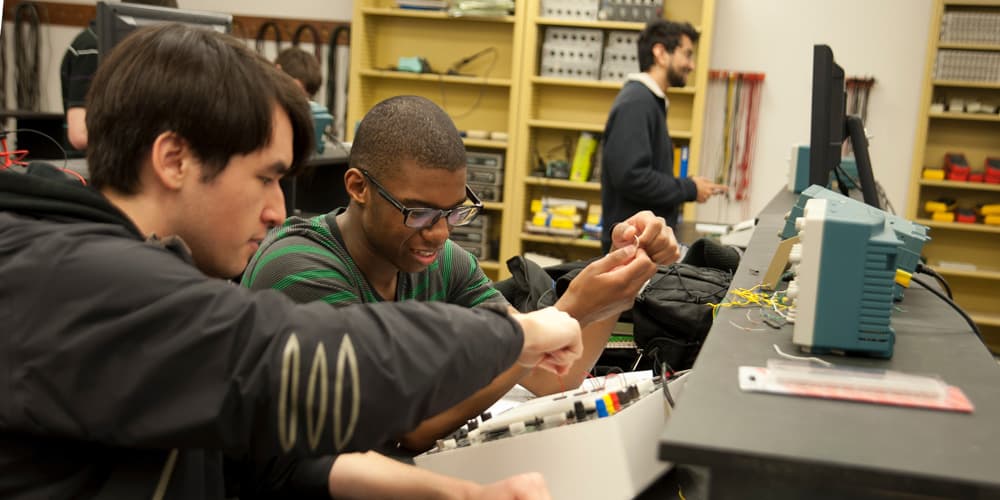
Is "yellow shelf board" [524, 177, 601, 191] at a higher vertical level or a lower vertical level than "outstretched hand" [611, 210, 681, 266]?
lower

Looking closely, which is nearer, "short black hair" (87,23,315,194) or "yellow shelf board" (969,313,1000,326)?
"short black hair" (87,23,315,194)

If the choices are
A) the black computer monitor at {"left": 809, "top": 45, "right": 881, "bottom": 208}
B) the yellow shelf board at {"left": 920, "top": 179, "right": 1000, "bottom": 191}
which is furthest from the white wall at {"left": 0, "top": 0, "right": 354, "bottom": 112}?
the black computer monitor at {"left": 809, "top": 45, "right": 881, "bottom": 208}

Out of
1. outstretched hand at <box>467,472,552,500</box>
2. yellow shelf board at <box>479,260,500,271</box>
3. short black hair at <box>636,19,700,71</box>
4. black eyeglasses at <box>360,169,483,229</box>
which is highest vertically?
short black hair at <box>636,19,700,71</box>

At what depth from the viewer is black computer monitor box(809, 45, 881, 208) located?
92.4 inches

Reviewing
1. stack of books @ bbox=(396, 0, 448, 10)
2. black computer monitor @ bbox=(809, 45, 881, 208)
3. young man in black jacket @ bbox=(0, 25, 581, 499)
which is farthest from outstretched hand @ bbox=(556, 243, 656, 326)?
stack of books @ bbox=(396, 0, 448, 10)

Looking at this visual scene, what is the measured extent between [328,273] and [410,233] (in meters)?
0.18

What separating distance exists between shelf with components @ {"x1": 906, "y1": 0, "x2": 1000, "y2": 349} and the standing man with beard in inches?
71.3

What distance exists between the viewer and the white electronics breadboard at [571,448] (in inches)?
49.6

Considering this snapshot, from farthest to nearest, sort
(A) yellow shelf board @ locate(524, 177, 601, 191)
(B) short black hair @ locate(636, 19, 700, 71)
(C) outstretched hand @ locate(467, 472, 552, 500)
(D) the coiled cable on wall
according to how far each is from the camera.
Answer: (D) the coiled cable on wall, (A) yellow shelf board @ locate(524, 177, 601, 191), (B) short black hair @ locate(636, 19, 700, 71), (C) outstretched hand @ locate(467, 472, 552, 500)

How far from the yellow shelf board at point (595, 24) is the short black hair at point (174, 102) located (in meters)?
4.65

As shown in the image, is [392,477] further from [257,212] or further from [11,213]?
[11,213]

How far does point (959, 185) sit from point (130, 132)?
208 inches

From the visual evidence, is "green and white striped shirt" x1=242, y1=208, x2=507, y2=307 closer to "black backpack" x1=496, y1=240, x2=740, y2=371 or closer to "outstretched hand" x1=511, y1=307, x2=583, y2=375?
"black backpack" x1=496, y1=240, x2=740, y2=371

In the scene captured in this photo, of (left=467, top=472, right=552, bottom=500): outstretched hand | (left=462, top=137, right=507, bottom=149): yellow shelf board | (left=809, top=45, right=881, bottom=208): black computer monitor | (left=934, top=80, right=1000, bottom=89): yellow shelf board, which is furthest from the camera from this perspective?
(left=462, top=137, right=507, bottom=149): yellow shelf board
